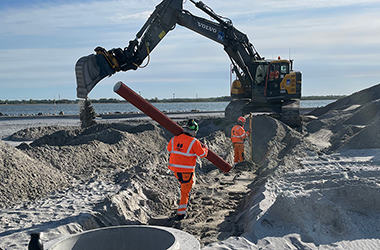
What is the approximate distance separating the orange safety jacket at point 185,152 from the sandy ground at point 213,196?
3.49ft

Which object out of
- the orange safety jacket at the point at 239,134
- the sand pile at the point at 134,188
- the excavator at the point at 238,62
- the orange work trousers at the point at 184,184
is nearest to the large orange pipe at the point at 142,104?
the orange work trousers at the point at 184,184

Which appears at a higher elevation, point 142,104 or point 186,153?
point 142,104

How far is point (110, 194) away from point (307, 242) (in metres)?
4.20

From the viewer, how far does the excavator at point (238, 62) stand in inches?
606

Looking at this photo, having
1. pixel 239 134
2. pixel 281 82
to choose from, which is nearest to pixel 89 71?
pixel 239 134

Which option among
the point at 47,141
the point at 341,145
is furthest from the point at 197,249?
the point at 47,141

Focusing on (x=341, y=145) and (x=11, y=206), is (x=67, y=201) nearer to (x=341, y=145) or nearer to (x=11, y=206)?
(x=11, y=206)

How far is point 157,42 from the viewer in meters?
15.8

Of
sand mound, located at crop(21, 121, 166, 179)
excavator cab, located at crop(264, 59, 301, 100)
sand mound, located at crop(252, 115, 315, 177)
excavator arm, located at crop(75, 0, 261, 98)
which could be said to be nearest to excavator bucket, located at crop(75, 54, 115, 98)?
excavator arm, located at crop(75, 0, 261, 98)

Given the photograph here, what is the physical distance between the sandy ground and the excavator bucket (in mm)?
2042

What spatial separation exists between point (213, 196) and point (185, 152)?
8.92 ft

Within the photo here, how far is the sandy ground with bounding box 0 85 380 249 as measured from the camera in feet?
21.8

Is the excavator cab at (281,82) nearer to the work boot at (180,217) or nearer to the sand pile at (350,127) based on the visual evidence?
the sand pile at (350,127)

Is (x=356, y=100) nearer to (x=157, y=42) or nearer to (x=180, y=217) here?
(x=157, y=42)
